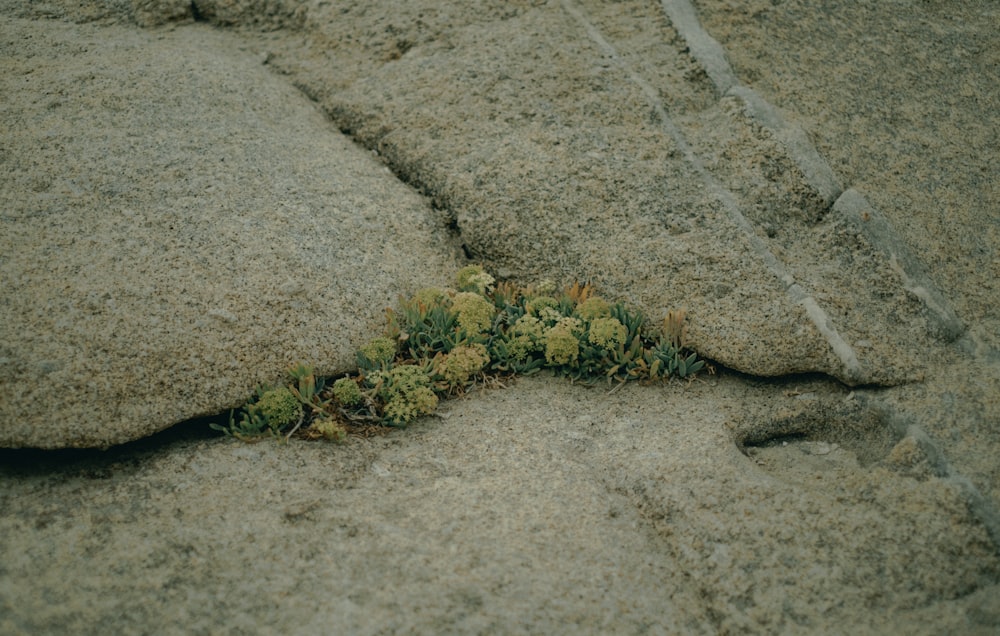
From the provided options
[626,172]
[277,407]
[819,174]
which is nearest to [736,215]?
[819,174]

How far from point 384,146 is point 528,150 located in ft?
4.91

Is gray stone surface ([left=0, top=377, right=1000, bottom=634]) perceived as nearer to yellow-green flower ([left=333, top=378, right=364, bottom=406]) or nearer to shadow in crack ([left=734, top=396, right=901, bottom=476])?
shadow in crack ([left=734, top=396, right=901, bottom=476])

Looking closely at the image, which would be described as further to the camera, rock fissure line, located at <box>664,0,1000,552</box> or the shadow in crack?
the shadow in crack

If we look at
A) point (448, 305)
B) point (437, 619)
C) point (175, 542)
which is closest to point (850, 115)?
point (448, 305)

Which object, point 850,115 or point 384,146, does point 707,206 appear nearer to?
point 850,115

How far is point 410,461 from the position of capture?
5090mm

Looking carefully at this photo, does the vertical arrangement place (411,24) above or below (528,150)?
above

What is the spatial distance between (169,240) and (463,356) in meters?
2.43

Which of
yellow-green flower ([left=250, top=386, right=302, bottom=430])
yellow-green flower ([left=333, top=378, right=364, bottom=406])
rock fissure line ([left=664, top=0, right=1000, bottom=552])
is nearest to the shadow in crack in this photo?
rock fissure line ([left=664, top=0, right=1000, bottom=552])

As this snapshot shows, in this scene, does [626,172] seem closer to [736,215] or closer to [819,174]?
[736,215]

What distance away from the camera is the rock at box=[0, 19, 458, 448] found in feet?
16.5

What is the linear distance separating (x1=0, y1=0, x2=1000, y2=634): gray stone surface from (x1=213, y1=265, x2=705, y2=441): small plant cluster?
188 mm

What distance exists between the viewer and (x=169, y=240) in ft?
18.7

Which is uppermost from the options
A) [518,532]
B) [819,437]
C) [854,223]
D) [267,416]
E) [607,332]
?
[854,223]
